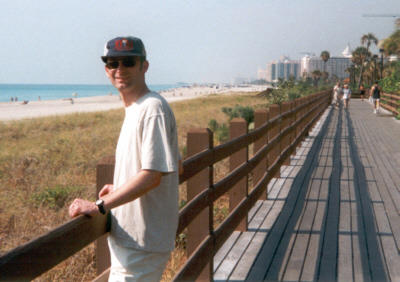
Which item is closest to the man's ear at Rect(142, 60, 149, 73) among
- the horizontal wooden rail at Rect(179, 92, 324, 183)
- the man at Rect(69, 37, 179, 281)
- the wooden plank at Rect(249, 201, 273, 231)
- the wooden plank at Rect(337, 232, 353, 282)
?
the man at Rect(69, 37, 179, 281)

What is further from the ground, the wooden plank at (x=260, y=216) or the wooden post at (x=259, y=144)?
the wooden post at (x=259, y=144)

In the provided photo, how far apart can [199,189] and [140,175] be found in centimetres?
178

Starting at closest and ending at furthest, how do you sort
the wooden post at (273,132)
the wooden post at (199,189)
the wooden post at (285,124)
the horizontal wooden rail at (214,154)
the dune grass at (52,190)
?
the horizontal wooden rail at (214,154) < the wooden post at (199,189) < the dune grass at (52,190) < the wooden post at (273,132) < the wooden post at (285,124)

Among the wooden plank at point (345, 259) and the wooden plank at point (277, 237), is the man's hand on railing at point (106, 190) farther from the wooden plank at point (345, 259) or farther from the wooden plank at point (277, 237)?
the wooden plank at point (345, 259)

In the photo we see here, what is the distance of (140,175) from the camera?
210 centimetres

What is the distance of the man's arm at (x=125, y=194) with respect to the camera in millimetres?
2012

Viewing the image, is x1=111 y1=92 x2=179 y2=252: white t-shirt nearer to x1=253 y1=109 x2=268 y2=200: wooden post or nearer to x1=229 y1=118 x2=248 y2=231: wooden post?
x1=229 y1=118 x2=248 y2=231: wooden post

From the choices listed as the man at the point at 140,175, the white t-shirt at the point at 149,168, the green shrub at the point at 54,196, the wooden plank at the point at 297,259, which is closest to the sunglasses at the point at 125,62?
the man at the point at 140,175

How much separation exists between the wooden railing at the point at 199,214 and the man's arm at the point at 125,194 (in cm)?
4

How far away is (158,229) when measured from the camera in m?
2.27

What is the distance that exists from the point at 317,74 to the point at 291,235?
137 metres

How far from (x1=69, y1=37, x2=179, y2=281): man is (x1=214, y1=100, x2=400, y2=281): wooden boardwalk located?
2.06 metres

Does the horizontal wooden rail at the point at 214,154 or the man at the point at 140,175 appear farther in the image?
the horizontal wooden rail at the point at 214,154

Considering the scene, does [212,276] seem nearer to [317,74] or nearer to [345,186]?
[345,186]
